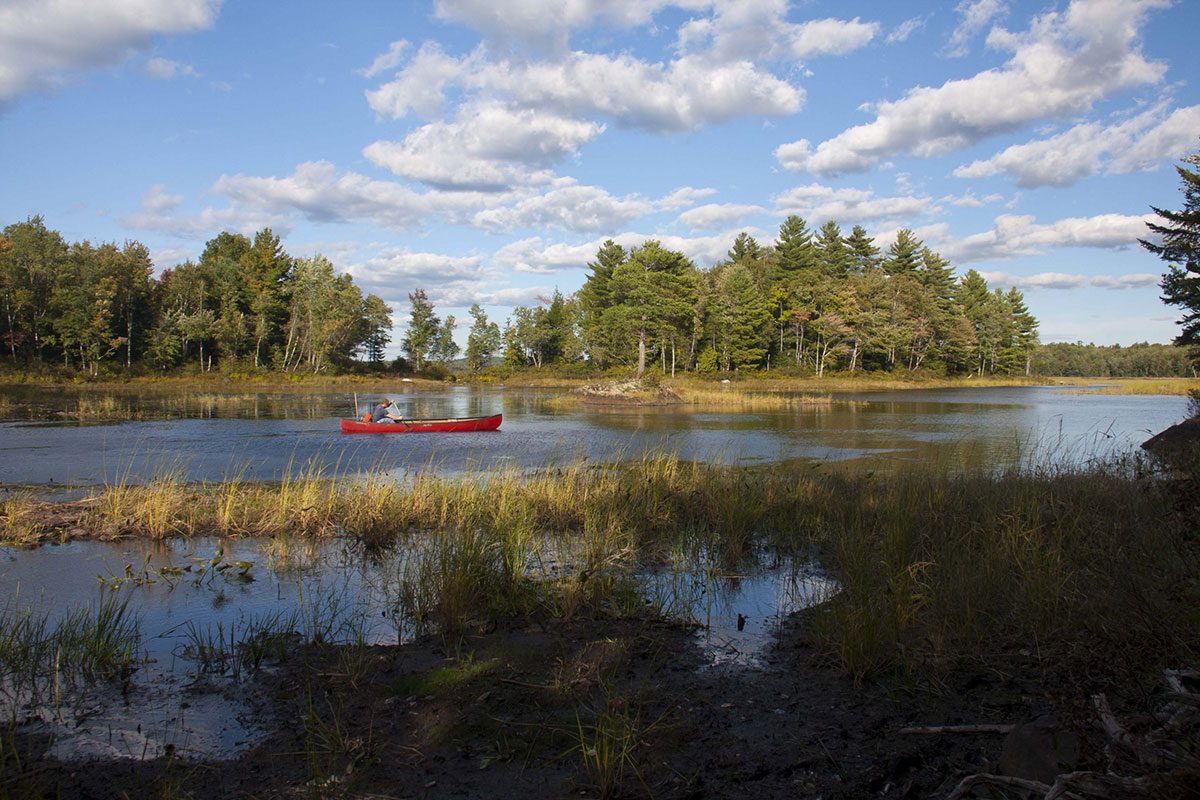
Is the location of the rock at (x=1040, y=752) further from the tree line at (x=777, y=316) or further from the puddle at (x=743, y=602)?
the tree line at (x=777, y=316)

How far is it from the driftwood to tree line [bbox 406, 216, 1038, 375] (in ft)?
202

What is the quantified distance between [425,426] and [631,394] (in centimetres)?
2231

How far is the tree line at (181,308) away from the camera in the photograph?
58.6 meters

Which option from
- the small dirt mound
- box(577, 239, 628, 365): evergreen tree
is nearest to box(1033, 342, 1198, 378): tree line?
box(577, 239, 628, 365): evergreen tree

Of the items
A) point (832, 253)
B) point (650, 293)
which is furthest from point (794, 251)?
point (650, 293)

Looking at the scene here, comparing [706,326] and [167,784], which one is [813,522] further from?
[706,326]

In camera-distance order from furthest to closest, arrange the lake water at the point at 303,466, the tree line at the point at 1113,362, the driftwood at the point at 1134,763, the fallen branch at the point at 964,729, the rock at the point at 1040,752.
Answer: the tree line at the point at 1113,362 < the lake water at the point at 303,466 < the fallen branch at the point at 964,729 < the rock at the point at 1040,752 < the driftwood at the point at 1134,763

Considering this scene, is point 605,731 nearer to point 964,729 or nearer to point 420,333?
point 964,729

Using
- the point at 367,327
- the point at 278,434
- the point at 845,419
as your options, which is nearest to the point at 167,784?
the point at 278,434

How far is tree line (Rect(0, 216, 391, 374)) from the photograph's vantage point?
58.6m

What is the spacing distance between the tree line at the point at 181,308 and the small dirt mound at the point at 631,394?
121 feet

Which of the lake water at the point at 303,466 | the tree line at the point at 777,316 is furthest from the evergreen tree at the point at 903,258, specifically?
the lake water at the point at 303,466

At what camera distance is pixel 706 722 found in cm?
413

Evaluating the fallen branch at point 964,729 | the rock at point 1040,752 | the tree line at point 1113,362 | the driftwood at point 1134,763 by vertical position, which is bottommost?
the fallen branch at point 964,729
